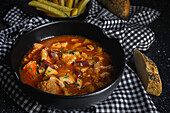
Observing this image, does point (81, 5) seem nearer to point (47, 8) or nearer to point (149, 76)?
point (47, 8)

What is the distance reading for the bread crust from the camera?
3.72m

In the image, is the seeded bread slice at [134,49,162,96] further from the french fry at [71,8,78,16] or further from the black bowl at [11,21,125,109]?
the french fry at [71,8,78,16]

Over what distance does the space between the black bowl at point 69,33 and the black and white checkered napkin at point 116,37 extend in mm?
170

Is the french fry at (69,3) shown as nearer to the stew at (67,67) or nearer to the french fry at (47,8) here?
the french fry at (47,8)

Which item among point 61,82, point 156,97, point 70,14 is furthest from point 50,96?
point 70,14

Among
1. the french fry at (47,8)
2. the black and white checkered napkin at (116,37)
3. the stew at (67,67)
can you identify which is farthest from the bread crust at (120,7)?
the stew at (67,67)

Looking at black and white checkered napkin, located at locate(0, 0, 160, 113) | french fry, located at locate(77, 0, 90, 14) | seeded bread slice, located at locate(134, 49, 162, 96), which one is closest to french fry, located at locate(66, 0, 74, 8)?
french fry, located at locate(77, 0, 90, 14)

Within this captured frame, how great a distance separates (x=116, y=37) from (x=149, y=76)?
0.86 meters

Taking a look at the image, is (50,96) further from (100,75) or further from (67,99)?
(100,75)

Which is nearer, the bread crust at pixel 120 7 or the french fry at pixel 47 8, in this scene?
the french fry at pixel 47 8

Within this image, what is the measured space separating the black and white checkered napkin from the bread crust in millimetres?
116

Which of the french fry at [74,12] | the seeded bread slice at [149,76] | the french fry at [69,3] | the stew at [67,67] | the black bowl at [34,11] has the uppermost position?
the french fry at [69,3]

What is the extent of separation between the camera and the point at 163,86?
2773 mm

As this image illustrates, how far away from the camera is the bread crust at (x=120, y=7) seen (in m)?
3.72
